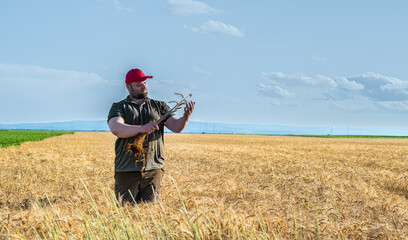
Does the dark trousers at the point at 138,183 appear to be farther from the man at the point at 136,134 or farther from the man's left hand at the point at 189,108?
the man's left hand at the point at 189,108

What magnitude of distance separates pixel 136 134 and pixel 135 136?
0.44 ft

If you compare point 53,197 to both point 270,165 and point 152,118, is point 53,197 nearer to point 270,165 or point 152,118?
point 152,118

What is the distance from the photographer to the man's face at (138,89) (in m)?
5.18

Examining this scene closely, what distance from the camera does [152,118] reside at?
5273mm

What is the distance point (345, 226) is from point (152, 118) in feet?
9.04

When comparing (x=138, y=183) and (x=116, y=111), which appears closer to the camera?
(x=116, y=111)

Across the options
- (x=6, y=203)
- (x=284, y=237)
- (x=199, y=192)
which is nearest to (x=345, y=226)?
(x=284, y=237)

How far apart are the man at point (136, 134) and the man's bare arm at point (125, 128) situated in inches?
0.6

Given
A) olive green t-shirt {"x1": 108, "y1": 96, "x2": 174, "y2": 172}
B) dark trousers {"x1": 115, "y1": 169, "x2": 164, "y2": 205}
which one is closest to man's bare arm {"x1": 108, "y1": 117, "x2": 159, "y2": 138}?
olive green t-shirt {"x1": 108, "y1": 96, "x2": 174, "y2": 172}

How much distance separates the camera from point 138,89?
5223mm

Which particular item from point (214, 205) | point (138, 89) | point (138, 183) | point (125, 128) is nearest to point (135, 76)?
point (138, 89)

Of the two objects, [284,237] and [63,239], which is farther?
[284,237]

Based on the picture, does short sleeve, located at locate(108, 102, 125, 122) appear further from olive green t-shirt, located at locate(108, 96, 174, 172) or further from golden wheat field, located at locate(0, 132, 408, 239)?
golden wheat field, located at locate(0, 132, 408, 239)

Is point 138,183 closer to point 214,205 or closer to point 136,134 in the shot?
point 136,134
